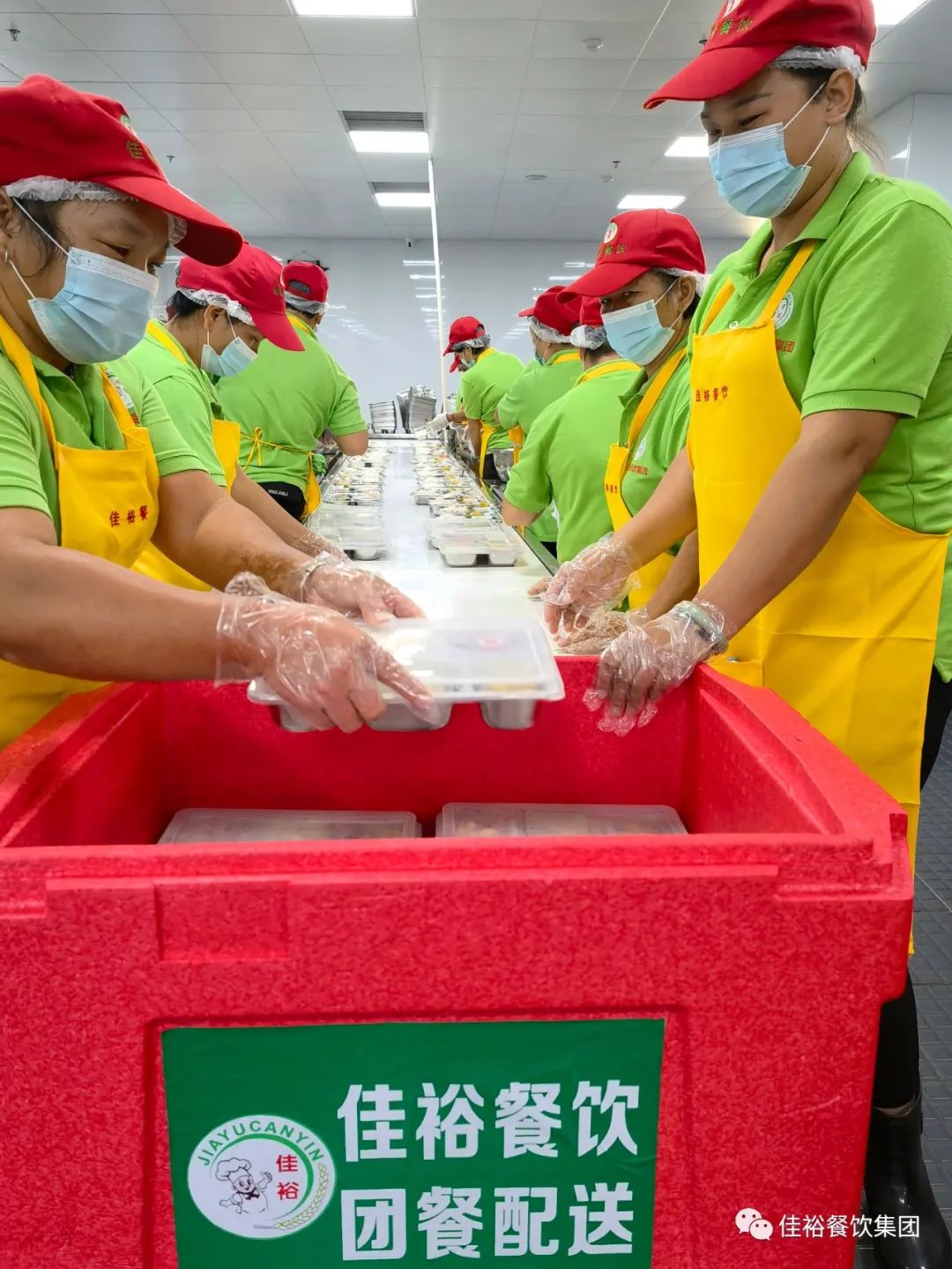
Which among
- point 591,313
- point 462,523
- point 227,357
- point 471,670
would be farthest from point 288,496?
point 471,670

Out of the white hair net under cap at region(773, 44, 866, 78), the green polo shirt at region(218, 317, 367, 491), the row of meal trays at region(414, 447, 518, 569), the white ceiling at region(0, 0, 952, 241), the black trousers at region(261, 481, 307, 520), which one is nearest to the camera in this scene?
the white hair net under cap at region(773, 44, 866, 78)

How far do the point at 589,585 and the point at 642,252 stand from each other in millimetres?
940

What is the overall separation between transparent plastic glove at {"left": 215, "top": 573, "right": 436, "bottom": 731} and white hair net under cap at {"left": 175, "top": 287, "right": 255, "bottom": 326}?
205cm

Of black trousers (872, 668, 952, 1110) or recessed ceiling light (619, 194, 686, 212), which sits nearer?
black trousers (872, 668, 952, 1110)

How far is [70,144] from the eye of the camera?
106cm

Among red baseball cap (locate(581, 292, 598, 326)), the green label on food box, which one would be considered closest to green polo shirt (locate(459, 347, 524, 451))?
red baseball cap (locate(581, 292, 598, 326))

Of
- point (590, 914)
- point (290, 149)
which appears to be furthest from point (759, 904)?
point (290, 149)

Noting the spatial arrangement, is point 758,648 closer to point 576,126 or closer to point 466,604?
point 466,604

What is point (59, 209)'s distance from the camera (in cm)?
112

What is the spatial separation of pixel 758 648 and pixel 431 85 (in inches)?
251

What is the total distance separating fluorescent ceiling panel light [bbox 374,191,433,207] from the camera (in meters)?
9.93

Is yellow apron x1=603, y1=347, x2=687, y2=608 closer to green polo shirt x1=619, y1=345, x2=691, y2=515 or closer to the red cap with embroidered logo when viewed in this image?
green polo shirt x1=619, y1=345, x2=691, y2=515

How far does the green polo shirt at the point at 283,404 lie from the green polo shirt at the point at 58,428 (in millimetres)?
2635

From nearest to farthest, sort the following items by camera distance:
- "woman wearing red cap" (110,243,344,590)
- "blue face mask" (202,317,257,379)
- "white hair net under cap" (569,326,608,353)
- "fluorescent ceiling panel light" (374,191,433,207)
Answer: "woman wearing red cap" (110,243,344,590)
"blue face mask" (202,317,257,379)
"white hair net under cap" (569,326,608,353)
"fluorescent ceiling panel light" (374,191,433,207)
